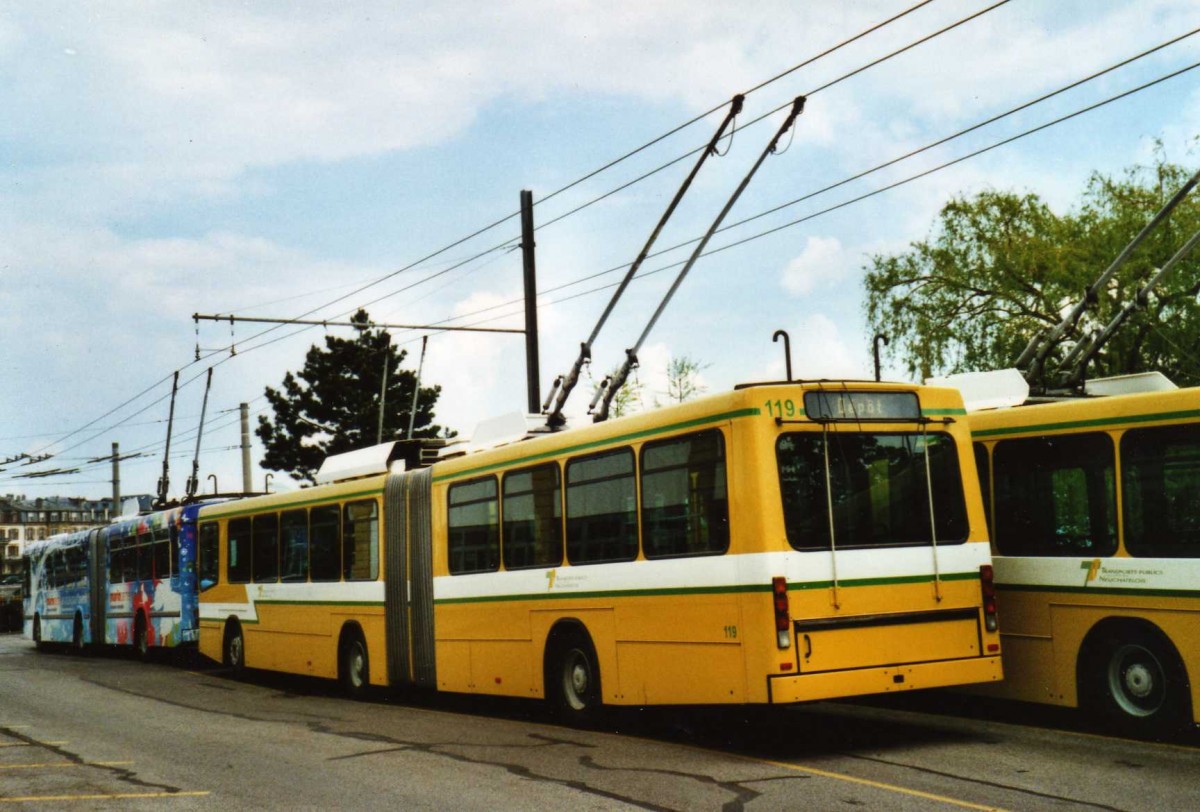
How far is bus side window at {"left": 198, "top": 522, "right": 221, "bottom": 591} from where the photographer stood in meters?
22.4

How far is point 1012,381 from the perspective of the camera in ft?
41.1

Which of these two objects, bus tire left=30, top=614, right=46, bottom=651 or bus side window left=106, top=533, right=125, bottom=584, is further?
bus tire left=30, top=614, right=46, bottom=651

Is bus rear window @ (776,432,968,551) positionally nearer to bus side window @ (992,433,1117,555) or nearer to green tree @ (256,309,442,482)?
bus side window @ (992,433,1117,555)

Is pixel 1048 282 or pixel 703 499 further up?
pixel 1048 282

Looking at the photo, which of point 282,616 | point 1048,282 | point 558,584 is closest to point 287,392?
point 1048,282

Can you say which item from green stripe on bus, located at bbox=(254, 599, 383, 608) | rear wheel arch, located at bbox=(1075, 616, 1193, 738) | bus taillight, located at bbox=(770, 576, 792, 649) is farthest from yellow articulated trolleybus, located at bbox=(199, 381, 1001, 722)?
green stripe on bus, located at bbox=(254, 599, 383, 608)

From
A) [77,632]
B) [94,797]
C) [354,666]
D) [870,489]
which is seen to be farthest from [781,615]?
[77,632]

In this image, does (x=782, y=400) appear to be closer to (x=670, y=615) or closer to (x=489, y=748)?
(x=670, y=615)

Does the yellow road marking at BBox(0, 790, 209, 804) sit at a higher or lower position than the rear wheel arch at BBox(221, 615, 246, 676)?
lower

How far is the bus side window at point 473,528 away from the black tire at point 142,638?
1441 cm

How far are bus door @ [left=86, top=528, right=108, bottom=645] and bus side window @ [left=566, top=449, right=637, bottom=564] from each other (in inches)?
779

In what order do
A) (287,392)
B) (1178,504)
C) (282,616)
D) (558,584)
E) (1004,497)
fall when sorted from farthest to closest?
(287,392) → (282,616) → (558,584) → (1004,497) → (1178,504)

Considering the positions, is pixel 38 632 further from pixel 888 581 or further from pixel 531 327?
pixel 888 581

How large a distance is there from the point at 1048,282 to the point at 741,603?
26.1 metres
